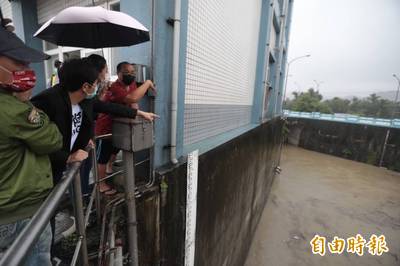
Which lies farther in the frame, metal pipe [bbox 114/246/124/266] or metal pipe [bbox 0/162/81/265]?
metal pipe [bbox 114/246/124/266]

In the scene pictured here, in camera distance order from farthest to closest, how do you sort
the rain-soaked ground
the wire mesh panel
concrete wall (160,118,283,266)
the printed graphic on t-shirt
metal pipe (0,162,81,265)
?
the rain-soaked ground → the wire mesh panel → concrete wall (160,118,283,266) → the printed graphic on t-shirt → metal pipe (0,162,81,265)

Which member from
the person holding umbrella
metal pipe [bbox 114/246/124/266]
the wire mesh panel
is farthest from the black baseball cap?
the wire mesh panel

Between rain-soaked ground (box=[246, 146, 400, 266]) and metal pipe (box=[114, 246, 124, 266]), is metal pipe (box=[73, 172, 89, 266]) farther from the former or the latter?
rain-soaked ground (box=[246, 146, 400, 266])

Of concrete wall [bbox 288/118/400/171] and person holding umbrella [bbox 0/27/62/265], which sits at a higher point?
person holding umbrella [bbox 0/27/62/265]

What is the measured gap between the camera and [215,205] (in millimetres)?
3396

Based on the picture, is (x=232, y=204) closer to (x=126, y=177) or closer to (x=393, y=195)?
(x=126, y=177)

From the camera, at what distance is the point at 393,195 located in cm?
1159

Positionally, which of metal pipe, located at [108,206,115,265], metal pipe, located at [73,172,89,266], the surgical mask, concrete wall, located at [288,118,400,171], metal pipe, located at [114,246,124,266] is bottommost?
concrete wall, located at [288,118,400,171]

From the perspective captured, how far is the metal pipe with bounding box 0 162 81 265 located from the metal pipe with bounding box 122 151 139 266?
30.7 inches

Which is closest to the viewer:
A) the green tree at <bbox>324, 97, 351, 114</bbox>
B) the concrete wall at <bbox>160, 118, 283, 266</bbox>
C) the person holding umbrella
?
the person holding umbrella

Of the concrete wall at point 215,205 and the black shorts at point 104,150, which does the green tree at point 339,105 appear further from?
the black shorts at point 104,150

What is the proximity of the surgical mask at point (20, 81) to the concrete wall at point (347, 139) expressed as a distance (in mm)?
20454

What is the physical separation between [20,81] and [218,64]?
10.8 feet

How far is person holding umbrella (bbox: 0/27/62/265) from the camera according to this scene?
38.6 inches
